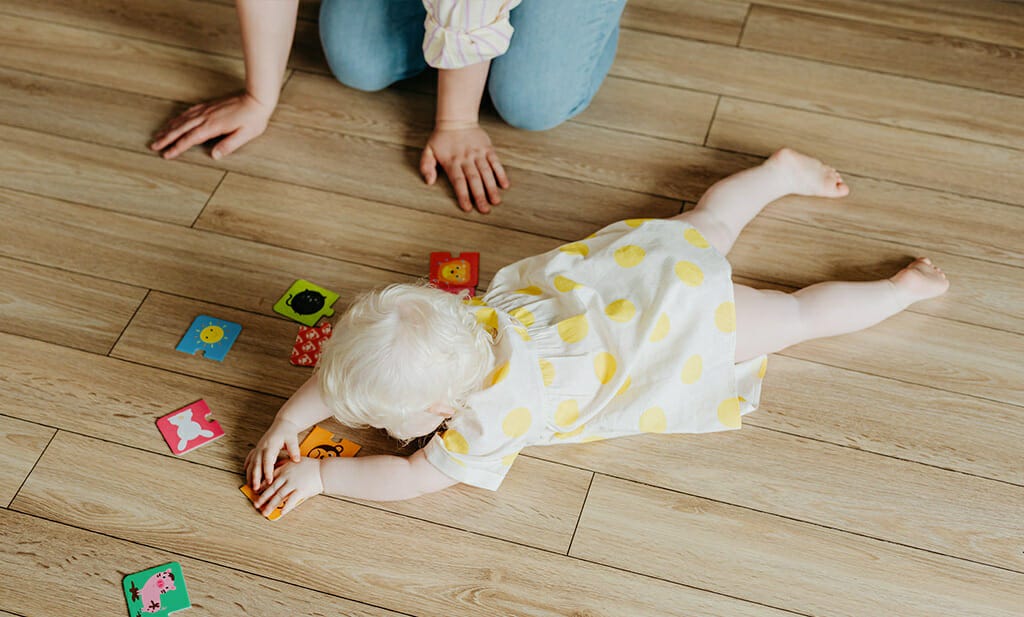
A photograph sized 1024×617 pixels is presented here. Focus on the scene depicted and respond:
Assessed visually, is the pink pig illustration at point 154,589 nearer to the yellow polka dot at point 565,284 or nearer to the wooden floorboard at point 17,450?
the wooden floorboard at point 17,450

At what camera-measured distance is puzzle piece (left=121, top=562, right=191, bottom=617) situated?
3.83ft

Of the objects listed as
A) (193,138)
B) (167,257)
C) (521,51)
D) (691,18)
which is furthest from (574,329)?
(691,18)

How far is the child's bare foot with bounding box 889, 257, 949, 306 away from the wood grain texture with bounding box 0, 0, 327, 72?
1119 mm

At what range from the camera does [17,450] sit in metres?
1.29

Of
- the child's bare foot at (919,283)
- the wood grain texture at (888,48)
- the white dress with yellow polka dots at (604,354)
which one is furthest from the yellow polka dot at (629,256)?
the wood grain texture at (888,48)

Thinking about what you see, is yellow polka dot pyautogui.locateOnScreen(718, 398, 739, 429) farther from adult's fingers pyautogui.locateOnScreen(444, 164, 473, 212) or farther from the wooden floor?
adult's fingers pyautogui.locateOnScreen(444, 164, 473, 212)

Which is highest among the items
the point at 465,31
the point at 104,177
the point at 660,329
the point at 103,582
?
the point at 465,31

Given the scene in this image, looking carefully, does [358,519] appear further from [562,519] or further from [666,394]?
[666,394]

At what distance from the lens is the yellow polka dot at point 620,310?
1.23 meters

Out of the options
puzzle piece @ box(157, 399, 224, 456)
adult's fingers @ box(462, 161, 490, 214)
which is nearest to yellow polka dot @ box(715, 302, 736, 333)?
adult's fingers @ box(462, 161, 490, 214)

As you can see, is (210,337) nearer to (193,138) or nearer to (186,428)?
(186,428)

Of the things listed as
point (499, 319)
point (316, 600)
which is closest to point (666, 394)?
point (499, 319)

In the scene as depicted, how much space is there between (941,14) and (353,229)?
1294 mm

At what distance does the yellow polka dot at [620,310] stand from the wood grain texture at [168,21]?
0.89m
